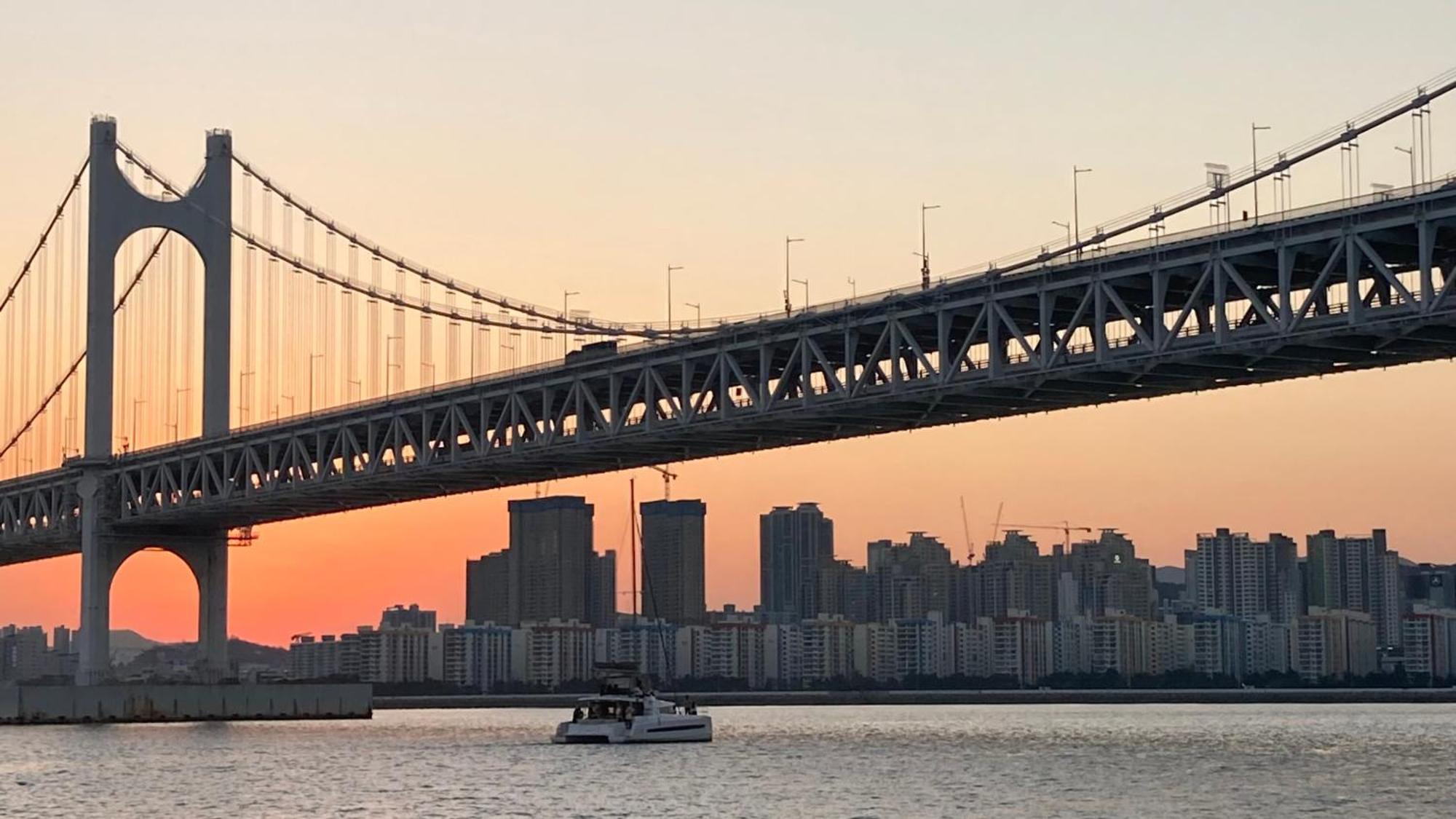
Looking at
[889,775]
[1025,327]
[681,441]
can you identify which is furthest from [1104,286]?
[681,441]

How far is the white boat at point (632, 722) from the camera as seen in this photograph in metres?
80.8

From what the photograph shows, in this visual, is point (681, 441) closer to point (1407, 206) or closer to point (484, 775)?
point (484, 775)

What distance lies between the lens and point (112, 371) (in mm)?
100375

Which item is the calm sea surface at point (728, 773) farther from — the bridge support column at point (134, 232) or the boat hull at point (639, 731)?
the bridge support column at point (134, 232)

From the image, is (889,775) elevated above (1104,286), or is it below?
below

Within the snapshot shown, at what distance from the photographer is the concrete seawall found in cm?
9831

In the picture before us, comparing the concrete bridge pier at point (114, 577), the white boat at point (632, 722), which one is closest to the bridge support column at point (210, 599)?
the concrete bridge pier at point (114, 577)

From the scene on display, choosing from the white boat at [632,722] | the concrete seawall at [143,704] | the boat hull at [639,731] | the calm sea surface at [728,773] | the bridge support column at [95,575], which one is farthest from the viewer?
the bridge support column at [95,575]

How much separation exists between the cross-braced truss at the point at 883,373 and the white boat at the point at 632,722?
7798mm

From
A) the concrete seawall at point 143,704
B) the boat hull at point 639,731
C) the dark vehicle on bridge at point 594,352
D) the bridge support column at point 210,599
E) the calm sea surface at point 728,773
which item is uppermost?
the dark vehicle on bridge at point 594,352

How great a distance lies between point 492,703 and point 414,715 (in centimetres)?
4963

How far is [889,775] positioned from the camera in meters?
66.4

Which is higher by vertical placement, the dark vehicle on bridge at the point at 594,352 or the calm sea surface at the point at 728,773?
the dark vehicle on bridge at the point at 594,352

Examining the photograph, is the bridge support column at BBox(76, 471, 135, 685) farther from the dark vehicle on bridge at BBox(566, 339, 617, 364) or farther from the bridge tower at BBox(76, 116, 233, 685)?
the dark vehicle on bridge at BBox(566, 339, 617, 364)
